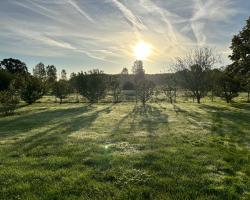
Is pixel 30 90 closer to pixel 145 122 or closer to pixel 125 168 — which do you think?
pixel 145 122

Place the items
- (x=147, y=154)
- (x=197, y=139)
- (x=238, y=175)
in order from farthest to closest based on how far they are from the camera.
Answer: (x=197, y=139), (x=147, y=154), (x=238, y=175)

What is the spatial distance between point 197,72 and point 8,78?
6889cm

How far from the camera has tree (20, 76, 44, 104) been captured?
258 feet

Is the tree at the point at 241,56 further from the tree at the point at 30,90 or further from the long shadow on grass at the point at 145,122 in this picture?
the tree at the point at 30,90

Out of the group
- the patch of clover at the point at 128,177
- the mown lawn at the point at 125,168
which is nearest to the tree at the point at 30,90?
the mown lawn at the point at 125,168

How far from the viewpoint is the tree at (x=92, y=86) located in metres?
82.9

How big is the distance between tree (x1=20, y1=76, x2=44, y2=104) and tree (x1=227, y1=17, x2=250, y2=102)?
2166 inches

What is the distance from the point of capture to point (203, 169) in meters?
14.2

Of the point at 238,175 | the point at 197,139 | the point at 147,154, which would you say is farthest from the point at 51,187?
the point at 197,139

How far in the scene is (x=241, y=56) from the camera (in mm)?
51906

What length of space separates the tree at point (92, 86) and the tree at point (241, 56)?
134 ft

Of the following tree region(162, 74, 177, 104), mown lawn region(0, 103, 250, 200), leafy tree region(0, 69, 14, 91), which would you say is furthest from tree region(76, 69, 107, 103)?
mown lawn region(0, 103, 250, 200)

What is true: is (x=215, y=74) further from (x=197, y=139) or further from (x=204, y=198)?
(x=204, y=198)

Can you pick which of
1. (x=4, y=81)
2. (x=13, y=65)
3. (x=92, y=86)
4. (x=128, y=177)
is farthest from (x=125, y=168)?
(x=13, y=65)
